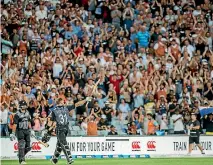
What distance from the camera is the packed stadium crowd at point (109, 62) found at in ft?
100

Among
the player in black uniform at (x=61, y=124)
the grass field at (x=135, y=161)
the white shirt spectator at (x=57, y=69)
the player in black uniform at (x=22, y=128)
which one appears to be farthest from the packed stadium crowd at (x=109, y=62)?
the player in black uniform at (x=61, y=124)

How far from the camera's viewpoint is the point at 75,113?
30.6 m

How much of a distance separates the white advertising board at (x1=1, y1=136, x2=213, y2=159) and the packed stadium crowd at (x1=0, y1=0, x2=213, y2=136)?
1.32 feet

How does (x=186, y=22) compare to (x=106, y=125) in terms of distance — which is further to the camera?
(x=186, y=22)

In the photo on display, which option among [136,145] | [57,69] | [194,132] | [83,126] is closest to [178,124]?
[194,132]

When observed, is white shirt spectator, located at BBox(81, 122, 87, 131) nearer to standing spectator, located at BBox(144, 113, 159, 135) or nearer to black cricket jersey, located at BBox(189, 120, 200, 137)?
standing spectator, located at BBox(144, 113, 159, 135)

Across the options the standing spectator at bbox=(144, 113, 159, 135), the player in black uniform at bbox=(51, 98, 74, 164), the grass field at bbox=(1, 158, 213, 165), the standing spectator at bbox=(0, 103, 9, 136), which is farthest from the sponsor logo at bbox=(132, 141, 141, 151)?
the player in black uniform at bbox=(51, 98, 74, 164)

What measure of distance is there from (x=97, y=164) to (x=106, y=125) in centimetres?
437

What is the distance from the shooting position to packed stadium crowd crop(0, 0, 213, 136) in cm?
3058

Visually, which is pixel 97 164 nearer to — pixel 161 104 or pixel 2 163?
pixel 2 163

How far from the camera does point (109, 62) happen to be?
32625 millimetres

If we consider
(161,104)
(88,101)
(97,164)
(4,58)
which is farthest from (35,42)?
(97,164)

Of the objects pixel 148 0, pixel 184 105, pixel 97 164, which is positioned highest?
pixel 148 0

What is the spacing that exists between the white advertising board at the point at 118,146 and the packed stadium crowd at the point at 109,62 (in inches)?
15.8
